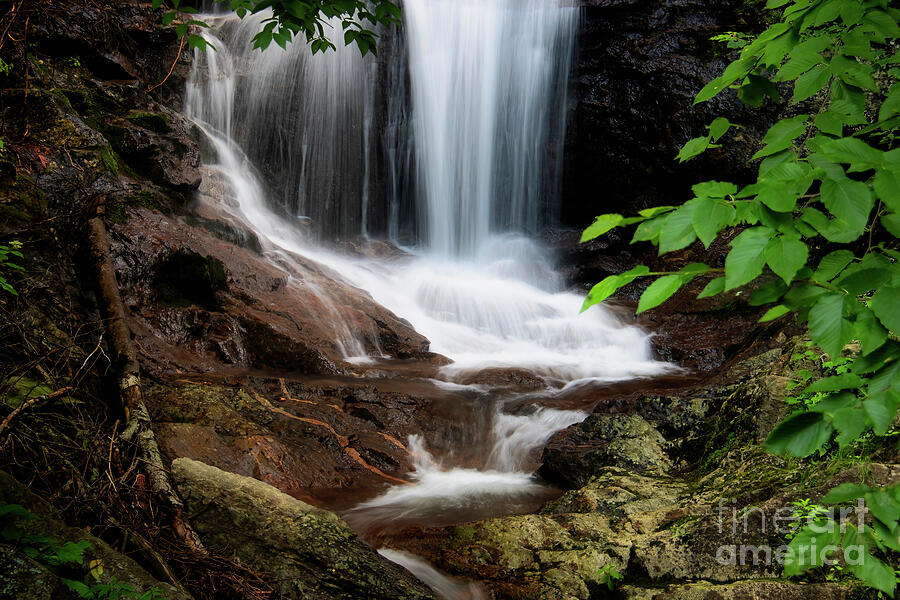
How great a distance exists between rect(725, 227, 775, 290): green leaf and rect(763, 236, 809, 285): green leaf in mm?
Answer: 13

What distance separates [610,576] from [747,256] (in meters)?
2.10

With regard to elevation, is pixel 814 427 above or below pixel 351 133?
below

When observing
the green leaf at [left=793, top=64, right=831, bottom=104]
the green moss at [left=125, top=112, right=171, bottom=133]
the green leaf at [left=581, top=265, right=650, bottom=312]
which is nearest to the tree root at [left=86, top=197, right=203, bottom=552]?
the green leaf at [left=581, top=265, right=650, bottom=312]

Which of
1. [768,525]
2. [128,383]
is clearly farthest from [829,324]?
[128,383]

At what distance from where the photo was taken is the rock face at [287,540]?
8.11 feet

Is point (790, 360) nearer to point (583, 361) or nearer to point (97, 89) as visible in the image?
point (583, 361)

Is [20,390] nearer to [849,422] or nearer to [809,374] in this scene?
[849,422]

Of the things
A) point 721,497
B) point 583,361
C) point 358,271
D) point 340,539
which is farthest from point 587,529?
point 358,271

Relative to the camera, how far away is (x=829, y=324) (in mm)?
1057

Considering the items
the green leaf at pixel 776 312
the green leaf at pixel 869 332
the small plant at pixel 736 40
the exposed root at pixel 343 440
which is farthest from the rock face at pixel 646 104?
the green leaf at pixel 869 332

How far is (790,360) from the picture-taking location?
3434mm

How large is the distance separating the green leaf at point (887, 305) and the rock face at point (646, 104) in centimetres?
Answer: 1297

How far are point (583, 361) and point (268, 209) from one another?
821 cm

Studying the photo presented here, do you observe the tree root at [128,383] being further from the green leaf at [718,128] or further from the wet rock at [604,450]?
the wet rock at [604,450]
